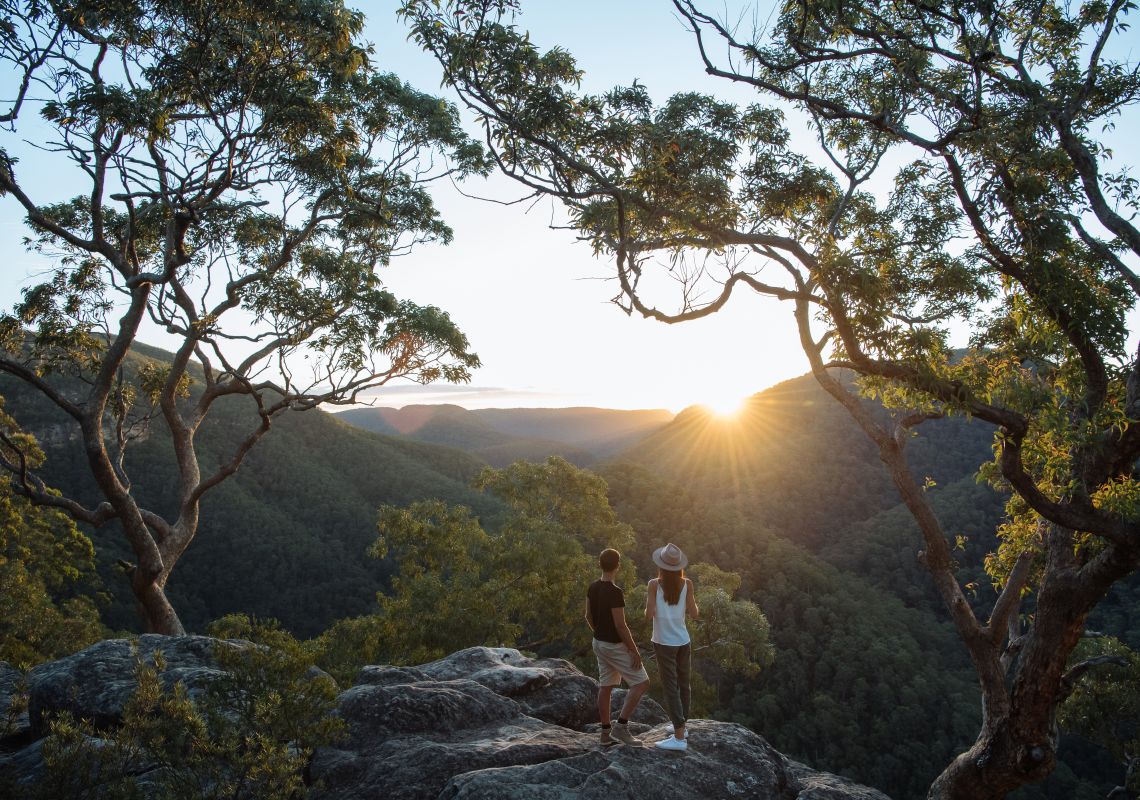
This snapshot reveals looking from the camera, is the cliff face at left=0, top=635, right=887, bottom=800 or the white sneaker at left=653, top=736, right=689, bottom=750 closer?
the cliff face at left=0, top=635, right=887, bottom=800

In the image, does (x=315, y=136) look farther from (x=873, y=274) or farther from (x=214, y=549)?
(x=214, y=549)

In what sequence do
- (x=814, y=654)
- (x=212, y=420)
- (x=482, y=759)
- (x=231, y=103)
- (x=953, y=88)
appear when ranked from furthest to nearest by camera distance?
1. (x=212, y=420)
2. (x=814, y=654)
3. (x=231, y=103)
4. (x=953, y=88)
5. (x=482, y=759)

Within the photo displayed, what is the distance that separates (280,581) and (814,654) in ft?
121

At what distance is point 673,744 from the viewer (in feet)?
18.2

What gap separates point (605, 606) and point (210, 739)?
3059 mm

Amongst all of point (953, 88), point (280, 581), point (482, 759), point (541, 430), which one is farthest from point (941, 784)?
point (541, 430)

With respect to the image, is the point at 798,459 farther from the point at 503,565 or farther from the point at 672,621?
the point at 672,621

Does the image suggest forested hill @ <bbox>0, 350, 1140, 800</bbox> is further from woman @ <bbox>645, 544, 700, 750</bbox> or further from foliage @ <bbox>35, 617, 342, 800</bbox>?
foliage @ <bbox>35, 617, 342, 800</bbox>

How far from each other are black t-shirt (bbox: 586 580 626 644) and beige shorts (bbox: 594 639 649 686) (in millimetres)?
65

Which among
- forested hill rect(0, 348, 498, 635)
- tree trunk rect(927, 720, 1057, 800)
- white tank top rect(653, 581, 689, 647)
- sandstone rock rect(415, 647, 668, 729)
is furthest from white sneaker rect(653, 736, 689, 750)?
forested hill rect(0, 348, 498, 635)

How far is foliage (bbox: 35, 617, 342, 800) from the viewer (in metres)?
3.84

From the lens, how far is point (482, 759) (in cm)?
533

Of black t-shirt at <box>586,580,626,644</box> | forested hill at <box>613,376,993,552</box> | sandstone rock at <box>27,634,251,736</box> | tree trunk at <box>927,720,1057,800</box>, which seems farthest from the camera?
forested hill at <box>613,376,993,552</box>

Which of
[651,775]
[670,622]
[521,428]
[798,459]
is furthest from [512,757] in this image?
[521,428]
